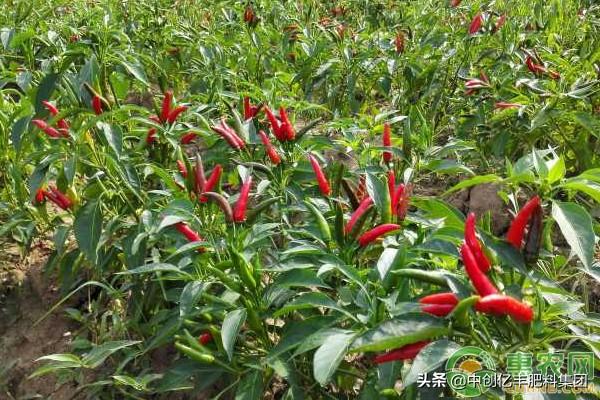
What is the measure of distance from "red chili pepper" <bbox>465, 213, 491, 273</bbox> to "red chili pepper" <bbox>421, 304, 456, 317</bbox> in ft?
0.37

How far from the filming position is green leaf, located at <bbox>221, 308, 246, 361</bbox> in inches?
57.5

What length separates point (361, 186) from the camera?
82.0 inches

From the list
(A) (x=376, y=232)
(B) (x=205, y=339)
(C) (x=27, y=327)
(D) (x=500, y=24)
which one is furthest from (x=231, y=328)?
(D) (x=500, y=24)

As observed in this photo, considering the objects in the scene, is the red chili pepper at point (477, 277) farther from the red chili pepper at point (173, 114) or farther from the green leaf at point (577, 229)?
the red chili pepper at point (173, 114)

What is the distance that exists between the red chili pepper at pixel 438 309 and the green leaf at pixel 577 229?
273 mm

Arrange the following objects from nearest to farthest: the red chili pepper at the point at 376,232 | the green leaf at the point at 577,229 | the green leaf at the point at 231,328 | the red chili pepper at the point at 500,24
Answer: the green leaf at the point at 577,229, the green leaf at the point at 231,328, the red chili pepper at the point at 376,232, the red chili pepper at the point at 500,24

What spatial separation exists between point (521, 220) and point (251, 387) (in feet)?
2.74

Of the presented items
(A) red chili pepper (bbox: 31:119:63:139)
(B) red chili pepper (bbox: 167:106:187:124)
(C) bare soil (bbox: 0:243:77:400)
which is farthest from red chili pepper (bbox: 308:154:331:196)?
(C) bare soil (bbox: 0:243:77:400)

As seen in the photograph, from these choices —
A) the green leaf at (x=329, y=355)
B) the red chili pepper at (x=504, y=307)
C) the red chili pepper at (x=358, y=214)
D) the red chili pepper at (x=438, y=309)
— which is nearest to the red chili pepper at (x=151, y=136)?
the red chili pepper at (x=358, y=214)

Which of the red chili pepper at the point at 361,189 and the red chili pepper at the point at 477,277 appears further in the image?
the red chili pepper at the point at 361,189

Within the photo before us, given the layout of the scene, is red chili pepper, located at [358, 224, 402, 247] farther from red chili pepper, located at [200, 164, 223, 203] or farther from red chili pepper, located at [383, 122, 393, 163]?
red chili pepper, located at [383, 122, 393, 163]

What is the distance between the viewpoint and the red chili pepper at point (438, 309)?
124 cm

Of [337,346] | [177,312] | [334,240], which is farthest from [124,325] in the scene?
[337,346]

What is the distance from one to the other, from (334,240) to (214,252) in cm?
37
